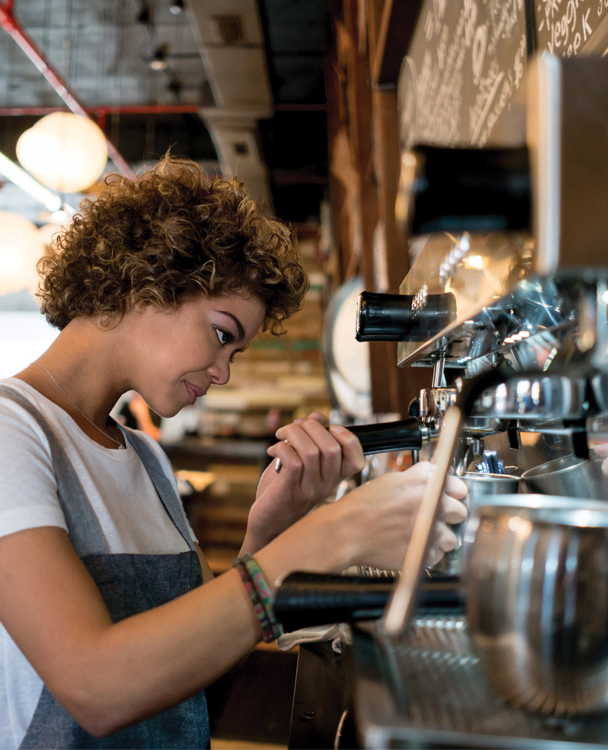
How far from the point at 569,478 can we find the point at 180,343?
0.69 meters

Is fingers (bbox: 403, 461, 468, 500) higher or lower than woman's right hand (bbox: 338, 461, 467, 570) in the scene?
higher

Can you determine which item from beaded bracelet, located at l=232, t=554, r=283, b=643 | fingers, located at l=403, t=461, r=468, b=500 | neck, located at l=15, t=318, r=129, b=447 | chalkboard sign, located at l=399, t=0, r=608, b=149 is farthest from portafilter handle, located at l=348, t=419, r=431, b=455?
neck, located at l=15, t=318, r=129, b=447

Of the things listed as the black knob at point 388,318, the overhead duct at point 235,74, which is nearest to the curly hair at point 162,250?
the black knob at point 388,318

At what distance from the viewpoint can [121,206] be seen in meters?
1.13

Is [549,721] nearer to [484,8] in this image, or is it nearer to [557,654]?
[557,654]

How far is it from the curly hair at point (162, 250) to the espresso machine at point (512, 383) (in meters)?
0.63

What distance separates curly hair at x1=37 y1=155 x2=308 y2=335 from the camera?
106 cm

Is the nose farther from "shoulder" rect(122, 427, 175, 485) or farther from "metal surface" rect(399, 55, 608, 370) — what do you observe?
"metal surface" rect(399, 55, 608, 370)

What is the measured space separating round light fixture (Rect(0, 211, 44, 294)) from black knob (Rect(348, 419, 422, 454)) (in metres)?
3.73

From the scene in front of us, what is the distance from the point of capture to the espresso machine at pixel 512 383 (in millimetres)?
357

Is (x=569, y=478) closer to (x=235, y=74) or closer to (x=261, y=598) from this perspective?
(x=261, y=598)

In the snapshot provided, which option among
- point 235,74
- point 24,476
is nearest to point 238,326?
point 24,476

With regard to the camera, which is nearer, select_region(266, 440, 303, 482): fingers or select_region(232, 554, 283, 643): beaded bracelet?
select_region(232, 554, 283, 643): beaded bracelet

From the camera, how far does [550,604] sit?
35 cm
